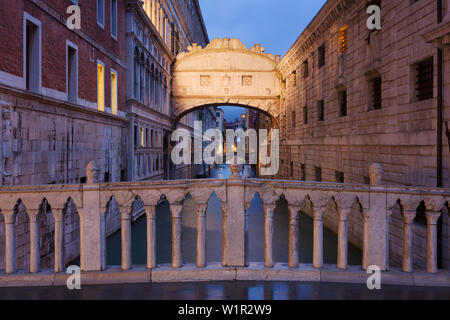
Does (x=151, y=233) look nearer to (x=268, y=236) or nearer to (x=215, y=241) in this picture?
(x=268, y=236)

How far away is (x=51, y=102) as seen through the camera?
988 cm

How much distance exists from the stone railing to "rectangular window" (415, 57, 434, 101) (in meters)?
5.00

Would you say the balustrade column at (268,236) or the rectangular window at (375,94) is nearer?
the balustrade column at (268,236)

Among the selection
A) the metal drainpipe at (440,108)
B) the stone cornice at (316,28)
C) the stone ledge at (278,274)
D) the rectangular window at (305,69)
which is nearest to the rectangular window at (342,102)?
the stone cornice at (316,28)

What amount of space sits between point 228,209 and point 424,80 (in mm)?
7232

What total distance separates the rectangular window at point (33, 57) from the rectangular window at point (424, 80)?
10.5m

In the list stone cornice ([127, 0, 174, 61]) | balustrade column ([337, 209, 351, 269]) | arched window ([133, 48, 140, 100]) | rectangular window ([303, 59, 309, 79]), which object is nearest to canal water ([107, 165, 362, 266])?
balustrade column ([337, 209, 351, 269])

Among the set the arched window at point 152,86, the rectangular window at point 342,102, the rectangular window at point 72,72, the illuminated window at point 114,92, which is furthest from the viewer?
the arched window at point 152,86

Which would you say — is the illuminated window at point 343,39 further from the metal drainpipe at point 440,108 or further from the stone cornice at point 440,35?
the stone cornice at point 440,35

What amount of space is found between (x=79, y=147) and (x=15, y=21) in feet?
15.5

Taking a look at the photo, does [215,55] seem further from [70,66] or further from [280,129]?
[70,66]

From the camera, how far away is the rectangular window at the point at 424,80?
8.88 metres
